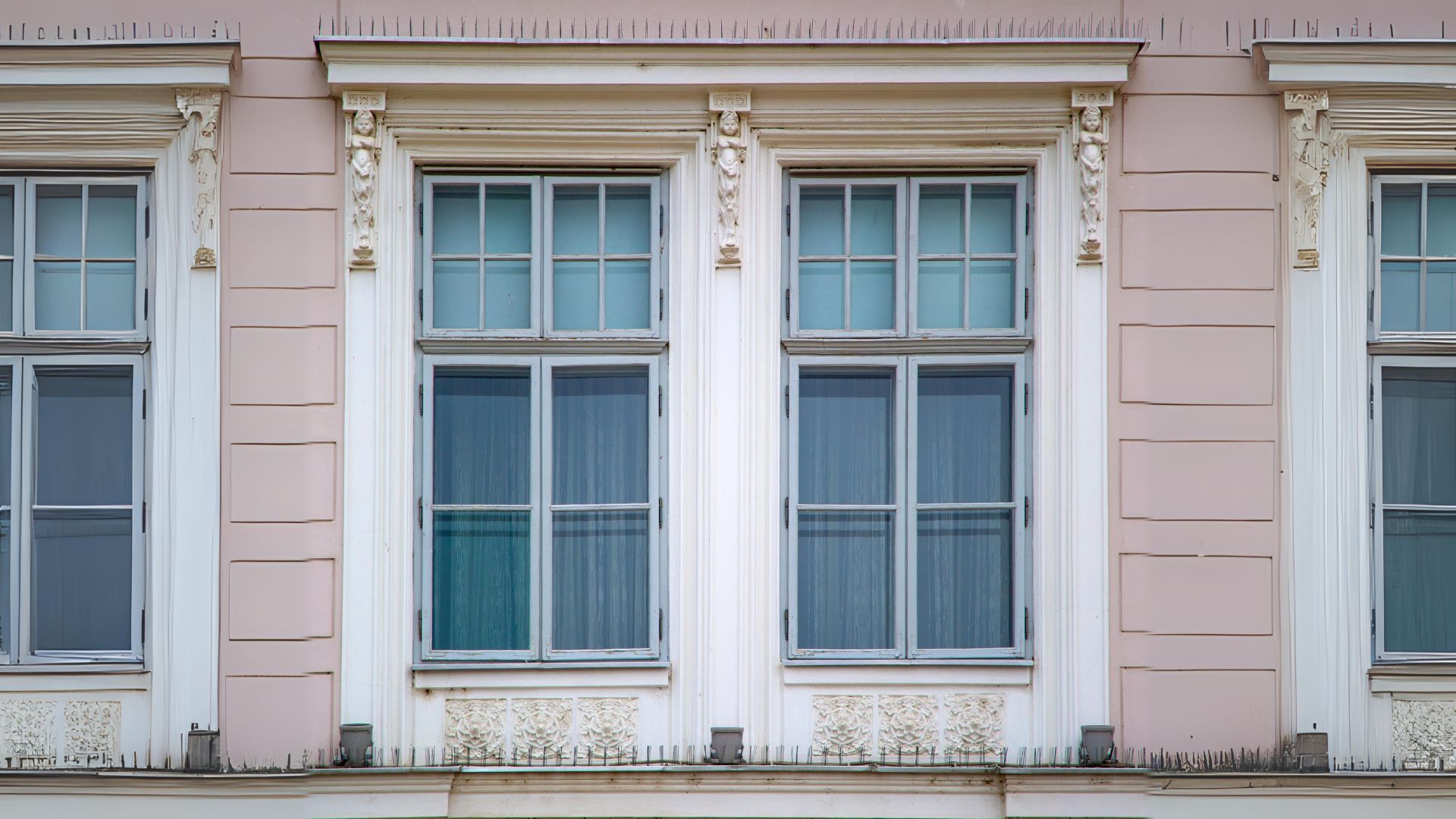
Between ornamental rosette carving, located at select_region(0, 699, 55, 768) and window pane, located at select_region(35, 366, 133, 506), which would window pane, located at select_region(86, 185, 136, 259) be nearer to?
window pane, located at select_region(35, 366, 133, 506)

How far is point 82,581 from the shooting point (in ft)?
21.6

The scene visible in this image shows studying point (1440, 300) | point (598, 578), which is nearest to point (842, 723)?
point (598, 578)

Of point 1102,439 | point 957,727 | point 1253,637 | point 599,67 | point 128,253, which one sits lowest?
point 957,727

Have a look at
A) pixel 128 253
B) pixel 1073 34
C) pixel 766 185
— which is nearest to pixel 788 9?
pixel 766 185

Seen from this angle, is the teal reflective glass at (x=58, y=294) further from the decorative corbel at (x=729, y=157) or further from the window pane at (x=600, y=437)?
the decorative corbel at (x=729, y=157)

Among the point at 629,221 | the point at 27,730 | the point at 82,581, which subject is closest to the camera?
the point at 27,730

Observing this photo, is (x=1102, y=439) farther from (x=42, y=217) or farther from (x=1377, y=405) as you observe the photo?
(x=42, y=217)

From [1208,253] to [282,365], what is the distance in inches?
157

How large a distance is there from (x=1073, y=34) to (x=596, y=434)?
2718 millimetres

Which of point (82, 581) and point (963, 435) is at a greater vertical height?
point (963, 435)

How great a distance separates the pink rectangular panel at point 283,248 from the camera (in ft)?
21.1

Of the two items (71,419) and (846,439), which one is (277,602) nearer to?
(71,419)

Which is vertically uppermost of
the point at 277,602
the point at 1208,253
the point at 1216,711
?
the point at 1208,253

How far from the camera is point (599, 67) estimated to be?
6418mm
